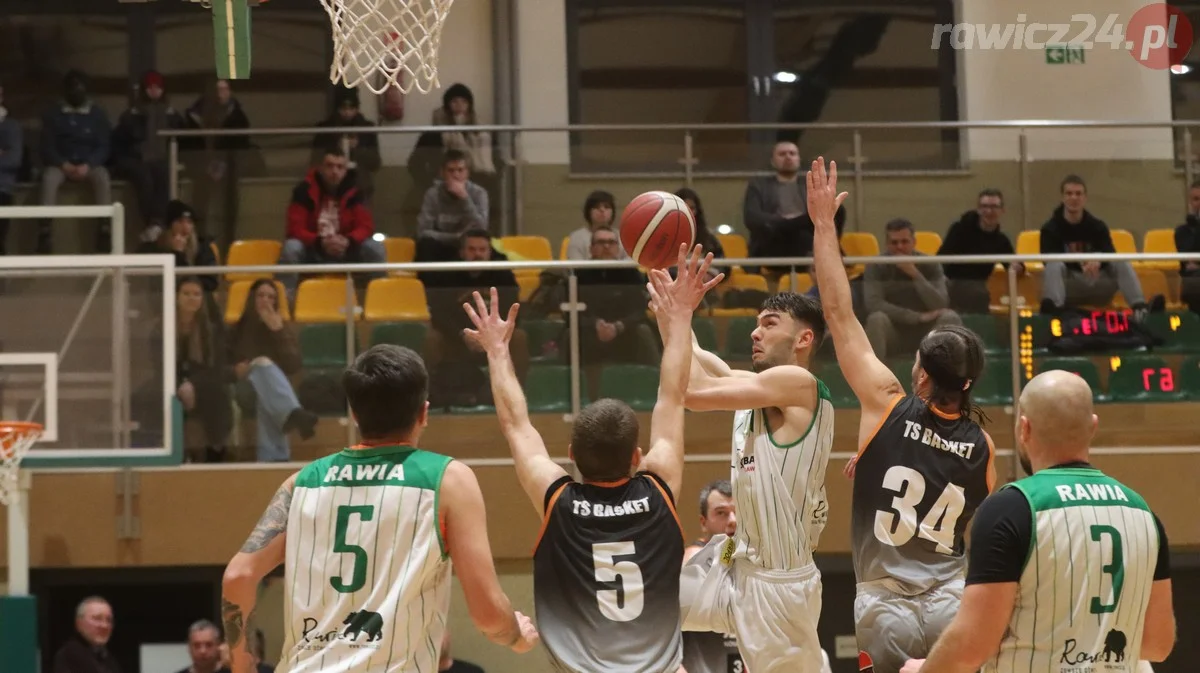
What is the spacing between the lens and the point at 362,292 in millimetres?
8781

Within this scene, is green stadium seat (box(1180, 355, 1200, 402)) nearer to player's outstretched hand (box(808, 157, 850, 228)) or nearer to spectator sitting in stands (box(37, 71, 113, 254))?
player's outstretched hand (box(808, 157, 850, 228))

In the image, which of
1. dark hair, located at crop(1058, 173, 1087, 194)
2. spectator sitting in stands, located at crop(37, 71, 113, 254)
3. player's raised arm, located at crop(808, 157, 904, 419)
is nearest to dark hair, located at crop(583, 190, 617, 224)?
dark hair, located at crop(1058, 173, 1087, 194)

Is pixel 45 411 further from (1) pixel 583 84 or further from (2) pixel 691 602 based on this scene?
(1) pixel 583 84

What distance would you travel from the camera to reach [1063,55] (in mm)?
13500

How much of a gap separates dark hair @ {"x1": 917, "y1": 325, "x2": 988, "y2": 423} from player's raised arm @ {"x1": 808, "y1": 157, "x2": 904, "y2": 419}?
0.69 feet

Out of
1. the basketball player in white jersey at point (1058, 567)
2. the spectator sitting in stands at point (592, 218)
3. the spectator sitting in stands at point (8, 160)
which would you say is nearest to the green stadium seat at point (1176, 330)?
the spectator sitting in stands at point (592, 218)

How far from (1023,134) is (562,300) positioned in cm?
453

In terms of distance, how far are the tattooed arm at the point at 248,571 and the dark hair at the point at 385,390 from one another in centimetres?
30

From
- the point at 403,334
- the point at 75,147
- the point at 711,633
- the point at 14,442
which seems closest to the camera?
the point at 711,633

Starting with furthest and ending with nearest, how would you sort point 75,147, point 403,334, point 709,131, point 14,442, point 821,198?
point 75,147 → point 709,131 → point 403,334 → point 14,442 → point 821,198

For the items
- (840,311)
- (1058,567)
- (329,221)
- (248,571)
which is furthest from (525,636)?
(329,221)

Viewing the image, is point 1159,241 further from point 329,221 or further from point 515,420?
point 515,420

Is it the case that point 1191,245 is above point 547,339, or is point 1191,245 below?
above

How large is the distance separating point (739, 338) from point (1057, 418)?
5.05 meters
